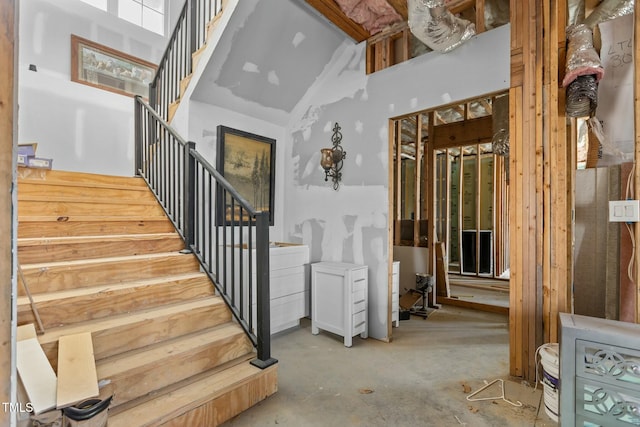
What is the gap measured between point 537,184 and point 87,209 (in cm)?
360

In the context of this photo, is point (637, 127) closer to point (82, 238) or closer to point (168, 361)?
point (168, 361)

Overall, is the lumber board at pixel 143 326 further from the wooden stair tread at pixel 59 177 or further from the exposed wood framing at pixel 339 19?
the exposed wood framing at pixel 339 19

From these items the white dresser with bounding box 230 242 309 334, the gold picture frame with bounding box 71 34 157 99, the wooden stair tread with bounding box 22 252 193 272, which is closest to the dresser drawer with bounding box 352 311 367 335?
the white dresser with bounding box 230 242 309 334

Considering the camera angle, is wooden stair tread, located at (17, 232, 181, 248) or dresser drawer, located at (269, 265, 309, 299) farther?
dresser drawer, located at (269, 265, 309, 299)

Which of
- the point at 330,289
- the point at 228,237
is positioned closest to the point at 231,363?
the point at 330,289

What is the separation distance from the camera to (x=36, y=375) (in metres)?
1.40

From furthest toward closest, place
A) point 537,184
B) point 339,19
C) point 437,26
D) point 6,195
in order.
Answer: point 339,19, point 437,26, point 537,184, point 6,195

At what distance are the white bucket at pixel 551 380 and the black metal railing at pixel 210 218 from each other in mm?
1721

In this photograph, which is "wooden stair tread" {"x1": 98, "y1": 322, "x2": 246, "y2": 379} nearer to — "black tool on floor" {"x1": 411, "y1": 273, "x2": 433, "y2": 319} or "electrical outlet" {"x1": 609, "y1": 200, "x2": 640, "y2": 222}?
"electrical outlet" {"x1": 609, "y1": 200, "x2": 640, "y2": 222}

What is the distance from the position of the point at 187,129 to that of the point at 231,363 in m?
→ 2.37

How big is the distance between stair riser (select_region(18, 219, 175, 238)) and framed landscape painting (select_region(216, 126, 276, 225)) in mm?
692

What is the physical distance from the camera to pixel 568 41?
2.35 metres

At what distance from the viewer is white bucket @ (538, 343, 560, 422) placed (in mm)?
1888

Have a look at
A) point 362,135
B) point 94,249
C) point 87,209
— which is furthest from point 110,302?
point 362,135
